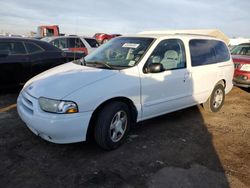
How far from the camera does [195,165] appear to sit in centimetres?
342

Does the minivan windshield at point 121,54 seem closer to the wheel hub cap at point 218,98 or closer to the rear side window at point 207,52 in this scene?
the rear side window at point 207,52

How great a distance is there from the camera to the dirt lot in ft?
9.87

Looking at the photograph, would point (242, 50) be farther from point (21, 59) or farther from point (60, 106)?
point (60, 106)

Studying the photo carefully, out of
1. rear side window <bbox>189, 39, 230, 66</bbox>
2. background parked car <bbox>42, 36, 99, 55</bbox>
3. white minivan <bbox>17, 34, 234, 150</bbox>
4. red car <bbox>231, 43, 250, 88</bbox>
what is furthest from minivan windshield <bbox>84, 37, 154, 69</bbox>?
background parked car <bbox>42, 36, 99, 55</bbox>

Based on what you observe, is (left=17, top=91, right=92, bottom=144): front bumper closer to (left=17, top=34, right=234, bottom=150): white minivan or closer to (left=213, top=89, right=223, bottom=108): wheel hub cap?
(left=17, top=34, right=234, bottom=150): white minivan

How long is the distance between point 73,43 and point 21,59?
16.6 feet

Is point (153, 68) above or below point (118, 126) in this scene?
above

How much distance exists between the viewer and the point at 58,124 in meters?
3.14

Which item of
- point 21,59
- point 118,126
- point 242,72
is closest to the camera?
point 118,126

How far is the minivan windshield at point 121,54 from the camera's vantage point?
13.3 ft

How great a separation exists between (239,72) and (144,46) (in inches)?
168

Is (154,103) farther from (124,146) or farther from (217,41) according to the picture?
(217,41)

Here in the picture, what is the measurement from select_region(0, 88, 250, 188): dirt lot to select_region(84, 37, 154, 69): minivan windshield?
1.24 meters

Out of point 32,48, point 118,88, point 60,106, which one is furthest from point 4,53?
point 118,88
